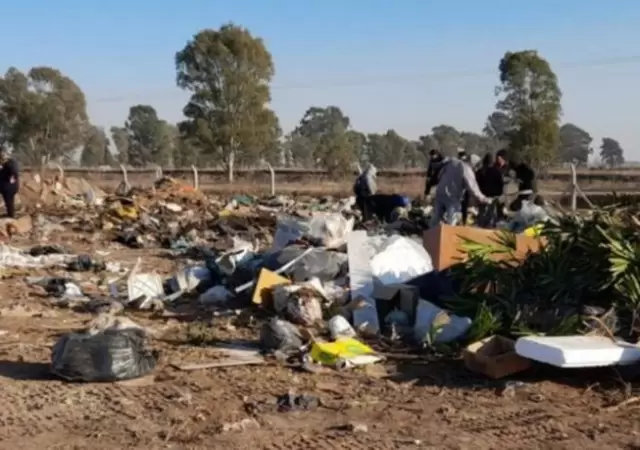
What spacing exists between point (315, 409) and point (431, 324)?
2.03 m

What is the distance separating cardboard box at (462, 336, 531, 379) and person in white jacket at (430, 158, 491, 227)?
539 centimetres

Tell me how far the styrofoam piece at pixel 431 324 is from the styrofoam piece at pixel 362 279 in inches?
15.2

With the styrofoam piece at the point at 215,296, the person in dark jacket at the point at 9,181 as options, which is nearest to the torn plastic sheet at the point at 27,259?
the styrofoam piece at the point at 215,296

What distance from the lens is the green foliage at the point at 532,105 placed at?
115ft

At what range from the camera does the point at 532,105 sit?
3556 cm

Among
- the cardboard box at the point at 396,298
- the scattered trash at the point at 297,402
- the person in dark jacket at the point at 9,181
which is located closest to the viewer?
the scattered trash at the point at 297,402

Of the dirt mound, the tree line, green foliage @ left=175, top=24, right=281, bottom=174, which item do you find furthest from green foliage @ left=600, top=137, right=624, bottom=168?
the dirt mound

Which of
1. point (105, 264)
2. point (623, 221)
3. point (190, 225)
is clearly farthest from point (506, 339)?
point (190, 225)

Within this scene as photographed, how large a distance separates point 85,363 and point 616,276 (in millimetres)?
4098

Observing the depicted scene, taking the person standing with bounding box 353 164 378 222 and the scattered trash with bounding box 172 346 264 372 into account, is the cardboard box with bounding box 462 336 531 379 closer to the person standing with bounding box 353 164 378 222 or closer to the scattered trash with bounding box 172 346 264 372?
the scattered trash with bounding box 172 346 264 372

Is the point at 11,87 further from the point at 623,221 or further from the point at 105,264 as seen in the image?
the point at 623,221

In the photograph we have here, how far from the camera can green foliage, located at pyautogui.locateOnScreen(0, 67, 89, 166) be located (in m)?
54.2

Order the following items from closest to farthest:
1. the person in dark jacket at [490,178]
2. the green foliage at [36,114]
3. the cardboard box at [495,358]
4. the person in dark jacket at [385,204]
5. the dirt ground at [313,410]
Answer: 1. the dirt ground at [313,410]
2. the cardboard box at [495,358]
3. the person in dark jacket at [490,178]
4. the person in dark jacket at [385,204]
5. the green foliage at [36,114]

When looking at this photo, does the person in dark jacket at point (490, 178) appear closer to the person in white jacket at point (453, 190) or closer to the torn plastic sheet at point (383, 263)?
the person in white jacket at point (453, 190)
